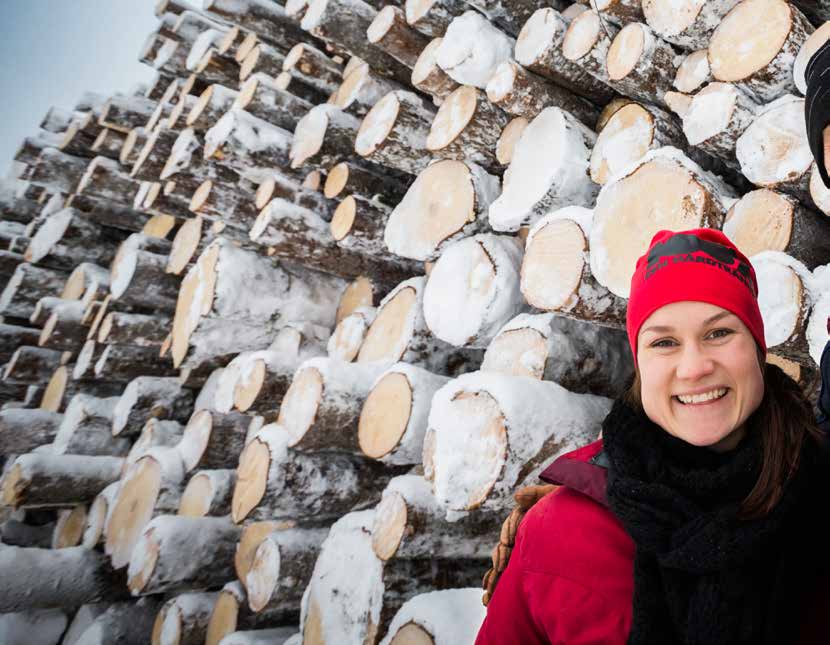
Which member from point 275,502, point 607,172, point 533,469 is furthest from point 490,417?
point 275,502

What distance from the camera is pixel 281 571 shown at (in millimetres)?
1802

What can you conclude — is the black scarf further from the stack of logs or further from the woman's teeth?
the stack of logs

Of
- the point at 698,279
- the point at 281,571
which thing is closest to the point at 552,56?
the point at 698,279

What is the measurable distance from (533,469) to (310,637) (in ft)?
2.88

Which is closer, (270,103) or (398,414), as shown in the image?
(398,414)

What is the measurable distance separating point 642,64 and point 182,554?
91.7 inches

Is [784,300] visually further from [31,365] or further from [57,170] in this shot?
[57,170]

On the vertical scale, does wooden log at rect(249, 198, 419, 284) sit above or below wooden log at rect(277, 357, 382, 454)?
above

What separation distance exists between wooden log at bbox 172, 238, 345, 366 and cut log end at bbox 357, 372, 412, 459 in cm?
99

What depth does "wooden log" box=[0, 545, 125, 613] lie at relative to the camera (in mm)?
Answer: 2340

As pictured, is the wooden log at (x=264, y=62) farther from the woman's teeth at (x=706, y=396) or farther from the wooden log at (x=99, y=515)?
the woman's teeth at (x=706, y=396)

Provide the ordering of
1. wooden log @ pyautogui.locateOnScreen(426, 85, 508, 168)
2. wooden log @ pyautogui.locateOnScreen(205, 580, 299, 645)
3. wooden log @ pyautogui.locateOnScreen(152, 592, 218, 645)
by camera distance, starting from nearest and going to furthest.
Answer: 1. wooden log @ pyautogui.locateOnScreen(426, 85, 508, 168)
2. wooden log @ pyautogui.locateOnScreen(205, 580, 299, 645)
3. wooden log @ pyautogui.locateOnScreen(152, 592, 218, 645)

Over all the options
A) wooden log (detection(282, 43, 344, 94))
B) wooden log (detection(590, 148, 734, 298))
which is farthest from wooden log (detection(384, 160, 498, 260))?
wooden log (detection(282, 43, 344, 94))

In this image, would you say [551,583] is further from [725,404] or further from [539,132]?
[539,132]
